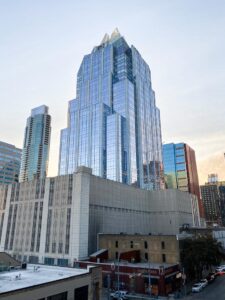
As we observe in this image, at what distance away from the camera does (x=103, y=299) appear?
50.1 meters

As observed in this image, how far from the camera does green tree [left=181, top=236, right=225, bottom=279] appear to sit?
6169cm

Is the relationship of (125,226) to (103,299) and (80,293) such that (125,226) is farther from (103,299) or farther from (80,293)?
(80,293)

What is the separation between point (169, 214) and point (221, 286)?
187ft

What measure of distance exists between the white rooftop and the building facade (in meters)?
30.8

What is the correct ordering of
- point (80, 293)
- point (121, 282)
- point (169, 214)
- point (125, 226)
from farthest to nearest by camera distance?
1. point (169, 214)
2. point (125, 226)
3. point (121, 282)
4. point (80, 293)

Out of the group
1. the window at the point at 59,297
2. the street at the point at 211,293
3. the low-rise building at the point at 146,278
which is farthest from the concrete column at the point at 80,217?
the window at the point at 59,297

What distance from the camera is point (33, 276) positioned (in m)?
35.1

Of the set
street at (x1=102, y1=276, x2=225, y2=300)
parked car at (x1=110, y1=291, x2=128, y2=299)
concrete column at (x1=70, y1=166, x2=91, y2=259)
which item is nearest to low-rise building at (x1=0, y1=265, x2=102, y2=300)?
parked car at (x1=110, y1=291, x2=128, y2=299)

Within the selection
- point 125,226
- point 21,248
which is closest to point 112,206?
point 125,226

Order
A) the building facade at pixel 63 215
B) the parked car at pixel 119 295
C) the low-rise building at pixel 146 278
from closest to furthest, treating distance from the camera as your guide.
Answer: the parked car at pixel 119 295, the low-rise building at pixel 146 278, the building facade at pixel 63 215

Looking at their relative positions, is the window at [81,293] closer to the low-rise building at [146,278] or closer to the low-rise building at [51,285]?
the low-rise building at [51,285]

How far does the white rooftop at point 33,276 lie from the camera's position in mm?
29172

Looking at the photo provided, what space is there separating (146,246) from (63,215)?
1035 inches

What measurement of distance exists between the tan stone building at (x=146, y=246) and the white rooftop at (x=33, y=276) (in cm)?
3023
